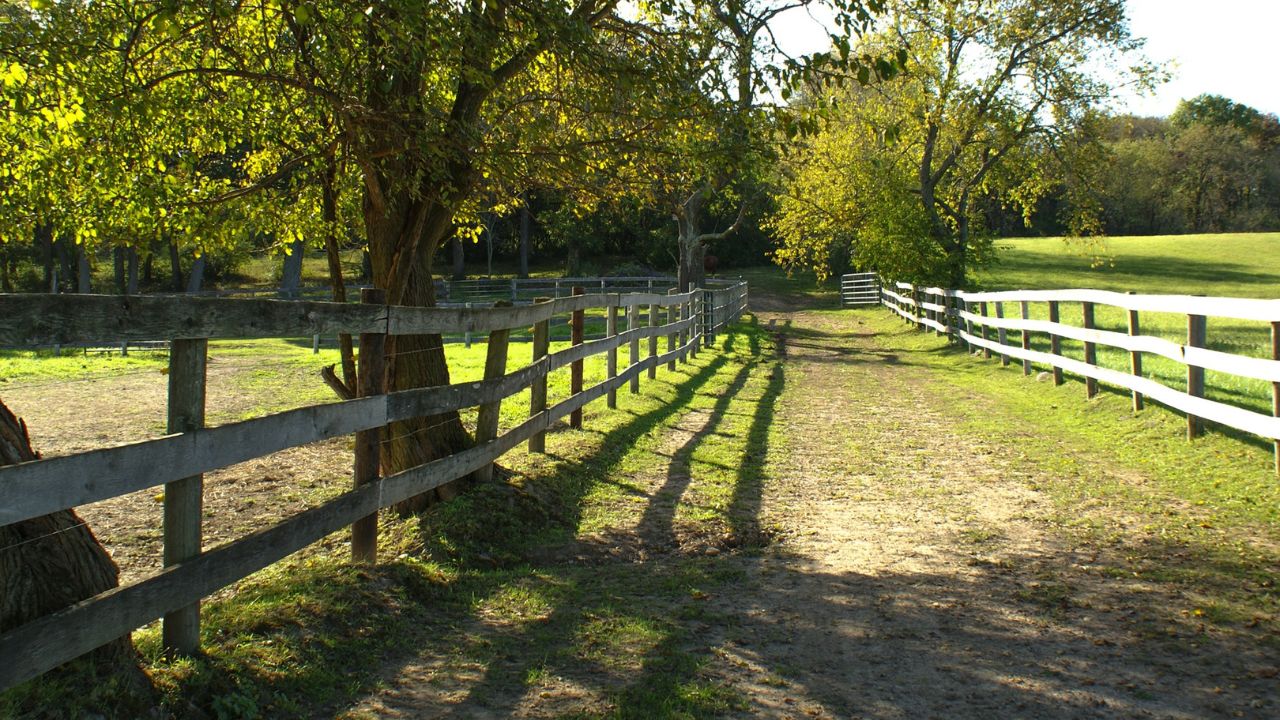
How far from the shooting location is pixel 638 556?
21.3ft

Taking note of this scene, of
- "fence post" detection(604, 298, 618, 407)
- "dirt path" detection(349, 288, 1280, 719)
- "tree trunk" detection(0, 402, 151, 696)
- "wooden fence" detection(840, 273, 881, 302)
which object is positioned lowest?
"dirt path" detection(349, 288, 1280, 719)

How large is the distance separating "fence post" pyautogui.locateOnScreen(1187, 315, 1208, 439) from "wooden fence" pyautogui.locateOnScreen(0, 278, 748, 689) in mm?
6422

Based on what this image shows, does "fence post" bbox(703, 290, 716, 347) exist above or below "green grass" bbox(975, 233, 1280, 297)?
below

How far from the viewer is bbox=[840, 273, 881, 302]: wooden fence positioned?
1775 inches

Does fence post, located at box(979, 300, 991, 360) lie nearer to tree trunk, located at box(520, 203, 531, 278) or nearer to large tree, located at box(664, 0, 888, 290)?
large tree, located at box(664, 0, 888, 290)

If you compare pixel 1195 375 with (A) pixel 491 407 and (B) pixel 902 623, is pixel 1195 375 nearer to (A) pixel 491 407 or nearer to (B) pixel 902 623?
(B) pixel 902 623

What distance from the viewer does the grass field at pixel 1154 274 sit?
2334cm

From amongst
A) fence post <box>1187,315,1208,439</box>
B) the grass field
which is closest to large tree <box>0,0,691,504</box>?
fence post <box>1187,315,1208,439</box>

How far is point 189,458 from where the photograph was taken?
3725 millimetres

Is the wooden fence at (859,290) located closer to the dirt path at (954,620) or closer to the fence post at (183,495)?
the dirt path at (954,620)

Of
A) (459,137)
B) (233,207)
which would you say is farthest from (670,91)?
(233,207)

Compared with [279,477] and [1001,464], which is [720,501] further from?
[279,477]

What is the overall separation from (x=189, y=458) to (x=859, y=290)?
45.2 m

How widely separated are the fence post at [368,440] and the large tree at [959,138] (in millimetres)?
18673
